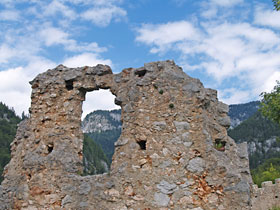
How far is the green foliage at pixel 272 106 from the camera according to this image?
40.3 feet

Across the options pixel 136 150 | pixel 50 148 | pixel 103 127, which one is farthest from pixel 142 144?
pixel 103 127

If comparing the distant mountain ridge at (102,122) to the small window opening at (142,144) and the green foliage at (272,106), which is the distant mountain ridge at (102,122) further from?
the small window opening at (142,144)

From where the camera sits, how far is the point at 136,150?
6.19 metres

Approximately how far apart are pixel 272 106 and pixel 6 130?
73.2 m

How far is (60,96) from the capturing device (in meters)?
7.37

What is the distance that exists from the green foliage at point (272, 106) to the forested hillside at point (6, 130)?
44.1 m

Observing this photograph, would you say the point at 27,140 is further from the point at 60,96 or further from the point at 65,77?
the point at 65,77

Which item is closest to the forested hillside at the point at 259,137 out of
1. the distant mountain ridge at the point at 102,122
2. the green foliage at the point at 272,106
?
the green foliage at the point at 272,106

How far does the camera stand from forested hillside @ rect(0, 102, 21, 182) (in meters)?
58.0

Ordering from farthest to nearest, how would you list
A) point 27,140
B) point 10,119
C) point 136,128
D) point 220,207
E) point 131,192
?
point 10,119
point 27,140
point 136,128
point 131,192
point 220,207

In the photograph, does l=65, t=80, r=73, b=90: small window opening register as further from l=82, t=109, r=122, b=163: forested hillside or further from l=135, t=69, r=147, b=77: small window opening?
l=82, t=109, r=122, b=163: forested hillside

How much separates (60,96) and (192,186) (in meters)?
3.79

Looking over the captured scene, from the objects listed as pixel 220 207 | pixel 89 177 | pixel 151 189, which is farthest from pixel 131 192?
pixel 220 207

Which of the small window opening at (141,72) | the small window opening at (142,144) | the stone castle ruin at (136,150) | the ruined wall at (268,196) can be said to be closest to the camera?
the stone castle ruin at (136,150)
